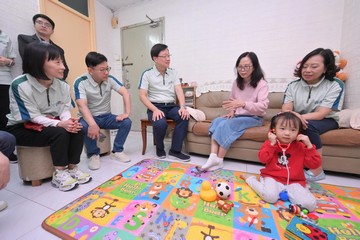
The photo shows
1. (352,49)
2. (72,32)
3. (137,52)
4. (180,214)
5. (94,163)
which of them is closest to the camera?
(180,214)

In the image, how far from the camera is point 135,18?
9.62ft

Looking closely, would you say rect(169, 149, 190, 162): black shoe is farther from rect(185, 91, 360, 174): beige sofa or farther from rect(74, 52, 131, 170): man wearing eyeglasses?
rect(74, 52, 131, 170): man wearing eyeglasses

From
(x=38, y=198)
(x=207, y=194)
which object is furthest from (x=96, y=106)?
(x=207, y=194)

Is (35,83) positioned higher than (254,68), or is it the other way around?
(254,68)

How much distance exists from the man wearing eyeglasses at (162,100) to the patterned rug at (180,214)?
21.6 inches

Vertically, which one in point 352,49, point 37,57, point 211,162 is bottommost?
point 211,162

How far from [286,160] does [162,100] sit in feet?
4.29

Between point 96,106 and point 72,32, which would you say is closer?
point 96,106

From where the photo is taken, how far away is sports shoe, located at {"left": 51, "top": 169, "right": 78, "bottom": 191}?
110 cm

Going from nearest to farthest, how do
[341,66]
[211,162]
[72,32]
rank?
[211,162] → [341,66] → [72,32]

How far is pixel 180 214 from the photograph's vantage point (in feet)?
2.75

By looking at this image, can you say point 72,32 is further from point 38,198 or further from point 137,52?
point 38,198

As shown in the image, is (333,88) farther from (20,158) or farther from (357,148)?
(20,158)

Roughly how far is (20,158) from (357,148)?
2.50 metres
